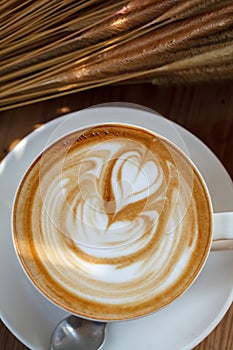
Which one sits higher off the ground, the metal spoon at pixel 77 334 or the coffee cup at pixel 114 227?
the coffee cup at pixel 114 227

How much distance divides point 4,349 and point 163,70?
0.38 meters

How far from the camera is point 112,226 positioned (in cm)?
78

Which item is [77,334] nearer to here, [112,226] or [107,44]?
[112,226]

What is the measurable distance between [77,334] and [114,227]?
14cm

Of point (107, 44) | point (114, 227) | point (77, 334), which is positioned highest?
point (107, 44)

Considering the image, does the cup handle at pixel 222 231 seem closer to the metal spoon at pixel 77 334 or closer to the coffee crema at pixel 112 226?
the coffee crema at pixel 112 226

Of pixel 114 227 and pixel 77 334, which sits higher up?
pixel 114 227

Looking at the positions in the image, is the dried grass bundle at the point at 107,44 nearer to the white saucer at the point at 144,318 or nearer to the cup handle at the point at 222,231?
the white saucer at the point at 144,318

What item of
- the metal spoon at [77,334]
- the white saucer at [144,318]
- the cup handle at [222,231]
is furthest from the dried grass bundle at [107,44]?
the metal spoon at [77,334]

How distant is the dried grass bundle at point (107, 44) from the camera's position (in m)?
0.77

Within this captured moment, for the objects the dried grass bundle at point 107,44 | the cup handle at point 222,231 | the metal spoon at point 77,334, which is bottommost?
the metal spoon at point 77,334

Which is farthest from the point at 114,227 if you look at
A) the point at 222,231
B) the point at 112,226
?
the point at 222,231

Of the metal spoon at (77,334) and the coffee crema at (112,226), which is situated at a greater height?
the coffee crema at (112,226)

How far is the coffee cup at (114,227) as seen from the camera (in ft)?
2.55
